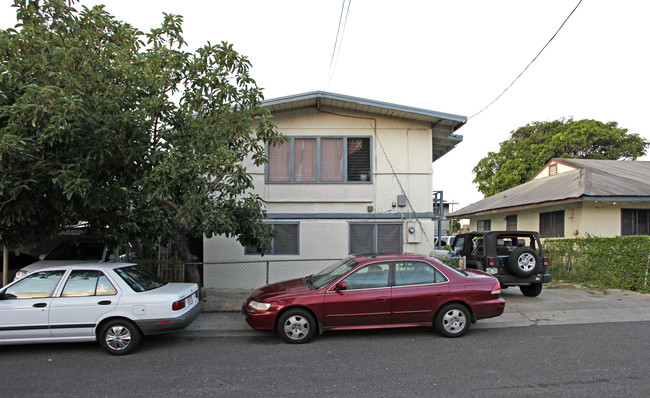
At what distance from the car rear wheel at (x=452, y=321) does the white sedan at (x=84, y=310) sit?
410cm

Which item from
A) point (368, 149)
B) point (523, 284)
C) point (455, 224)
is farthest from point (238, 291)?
point (455, 224)

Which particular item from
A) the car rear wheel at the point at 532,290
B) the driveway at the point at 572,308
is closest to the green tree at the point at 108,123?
the driveway at the point at 572,308

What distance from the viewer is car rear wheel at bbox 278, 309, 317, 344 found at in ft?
20.9

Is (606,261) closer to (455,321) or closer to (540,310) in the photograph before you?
(540,310)

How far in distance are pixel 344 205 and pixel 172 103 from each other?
565cm

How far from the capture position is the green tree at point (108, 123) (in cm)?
584

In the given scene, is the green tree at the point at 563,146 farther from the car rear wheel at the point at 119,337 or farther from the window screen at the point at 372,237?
the car rear wheel at the point at 119,337

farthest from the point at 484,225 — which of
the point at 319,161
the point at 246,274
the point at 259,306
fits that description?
the point at 259,306

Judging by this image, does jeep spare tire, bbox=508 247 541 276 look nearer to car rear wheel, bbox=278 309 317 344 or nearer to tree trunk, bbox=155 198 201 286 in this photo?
car rear wheel, bbox=278 309 317 344

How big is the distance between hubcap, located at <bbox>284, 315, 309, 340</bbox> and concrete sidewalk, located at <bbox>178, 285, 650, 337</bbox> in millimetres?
1024

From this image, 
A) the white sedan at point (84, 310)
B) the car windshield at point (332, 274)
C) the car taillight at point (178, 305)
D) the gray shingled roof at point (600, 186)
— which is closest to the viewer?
the white sedan at point (84, 310)

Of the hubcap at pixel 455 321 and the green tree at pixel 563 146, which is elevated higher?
the green tree at pixel 563 146

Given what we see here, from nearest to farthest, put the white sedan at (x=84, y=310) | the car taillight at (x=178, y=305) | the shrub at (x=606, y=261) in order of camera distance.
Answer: the white sedan at (x=84, y=310) < the car taillight at (x=178, y=305) < the shrub at (x=606, y=261)

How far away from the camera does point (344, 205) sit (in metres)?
11.2
